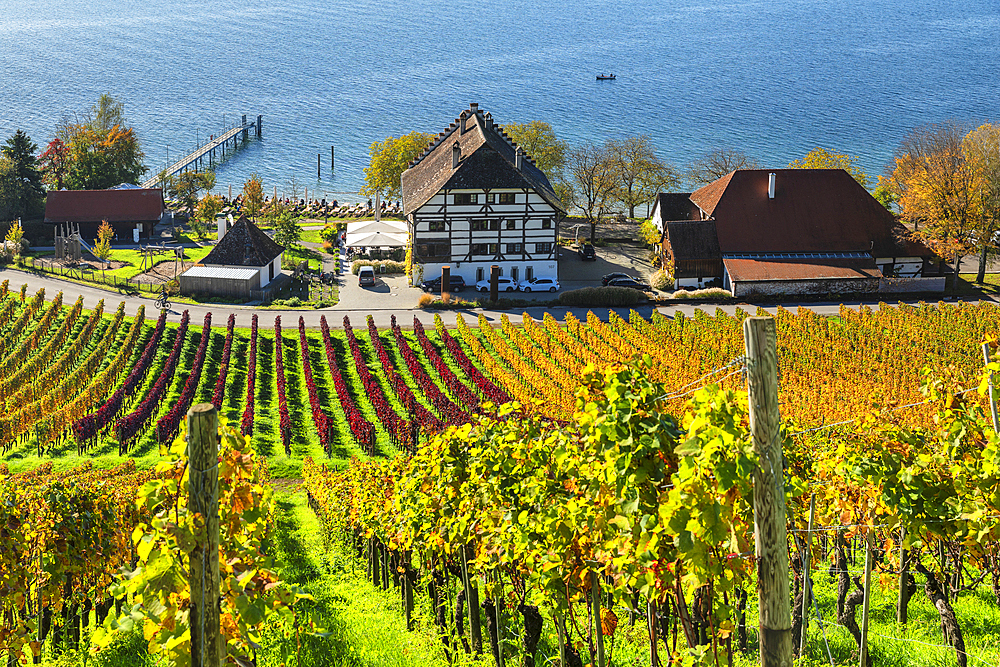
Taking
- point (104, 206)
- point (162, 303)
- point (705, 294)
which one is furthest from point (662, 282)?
point (104, 206)

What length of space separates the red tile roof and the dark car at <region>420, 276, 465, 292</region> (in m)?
15.5

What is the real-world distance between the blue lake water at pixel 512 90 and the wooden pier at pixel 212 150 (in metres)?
2.82

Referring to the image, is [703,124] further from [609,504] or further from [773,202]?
[609,504]

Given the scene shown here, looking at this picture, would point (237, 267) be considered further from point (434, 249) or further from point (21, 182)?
point (21, 182)

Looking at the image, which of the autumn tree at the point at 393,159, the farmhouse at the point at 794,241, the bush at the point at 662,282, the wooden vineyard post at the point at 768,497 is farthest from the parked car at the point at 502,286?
the wooden vineyard post at the point at 768,497

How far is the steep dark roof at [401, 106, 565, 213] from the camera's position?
51.5 m

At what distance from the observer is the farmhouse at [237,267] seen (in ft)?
161

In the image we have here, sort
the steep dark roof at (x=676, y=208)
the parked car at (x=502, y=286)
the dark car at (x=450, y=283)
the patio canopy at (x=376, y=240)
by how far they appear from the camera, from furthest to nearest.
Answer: the steep dark roof at (x=676, y=208), the patio canopy at (x=376, y=240), the parked car at (x=502, y=286), the dark car at (x=450, y=283)

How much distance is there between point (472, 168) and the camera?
51.6 m

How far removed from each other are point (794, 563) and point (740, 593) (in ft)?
5.94

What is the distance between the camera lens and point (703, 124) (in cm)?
12762

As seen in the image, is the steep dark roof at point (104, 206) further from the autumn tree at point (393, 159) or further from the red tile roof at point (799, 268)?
the red tile roof at point (799, 268)

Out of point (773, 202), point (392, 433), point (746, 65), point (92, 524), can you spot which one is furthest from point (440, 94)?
point (92, 524)

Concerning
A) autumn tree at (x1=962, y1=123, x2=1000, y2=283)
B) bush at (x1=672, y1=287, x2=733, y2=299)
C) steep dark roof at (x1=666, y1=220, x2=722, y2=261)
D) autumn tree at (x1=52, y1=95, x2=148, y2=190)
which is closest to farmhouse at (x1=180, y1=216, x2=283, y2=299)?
bush at (x1=672, y1=287, x2=733, y2=299)
